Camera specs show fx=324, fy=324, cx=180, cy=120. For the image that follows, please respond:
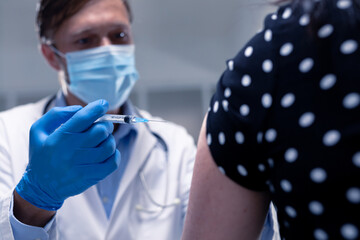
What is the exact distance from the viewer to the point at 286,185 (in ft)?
1.40

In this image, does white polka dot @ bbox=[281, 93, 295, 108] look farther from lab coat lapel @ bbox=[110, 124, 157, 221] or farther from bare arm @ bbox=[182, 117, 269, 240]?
lab coat lapel @ bbox=[110, 124, 157, 221]

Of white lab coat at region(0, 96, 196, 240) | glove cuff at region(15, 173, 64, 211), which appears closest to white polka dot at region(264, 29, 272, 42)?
glove cuff at region(15, 173, 64, 211)

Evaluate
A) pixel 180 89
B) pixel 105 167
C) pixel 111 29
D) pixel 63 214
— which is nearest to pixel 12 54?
pixel 180 89

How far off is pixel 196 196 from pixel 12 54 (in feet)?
12.6

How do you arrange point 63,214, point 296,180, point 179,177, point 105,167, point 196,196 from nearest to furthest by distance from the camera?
point 296,180 < point 196,196 < point 105,167 < point 63,214 < point 179,177

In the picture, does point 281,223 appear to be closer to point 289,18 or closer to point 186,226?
point 186,226

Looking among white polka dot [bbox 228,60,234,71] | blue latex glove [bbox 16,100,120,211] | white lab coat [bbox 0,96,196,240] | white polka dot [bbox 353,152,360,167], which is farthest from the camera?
white lab coat [bbox 0,96,196,240]

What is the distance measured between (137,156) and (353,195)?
3.26 ft

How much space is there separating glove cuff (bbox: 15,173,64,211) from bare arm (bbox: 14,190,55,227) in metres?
0.02

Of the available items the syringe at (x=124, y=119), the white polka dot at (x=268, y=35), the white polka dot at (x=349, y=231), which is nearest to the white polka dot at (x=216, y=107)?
the white polka dot at (x=268, y=35)

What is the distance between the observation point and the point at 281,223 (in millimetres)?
478

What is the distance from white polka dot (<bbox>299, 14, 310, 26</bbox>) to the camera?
43cm

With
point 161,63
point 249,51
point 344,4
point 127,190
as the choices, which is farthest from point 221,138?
point 161,63

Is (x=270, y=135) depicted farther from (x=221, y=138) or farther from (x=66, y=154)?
(x=66, y=154)
